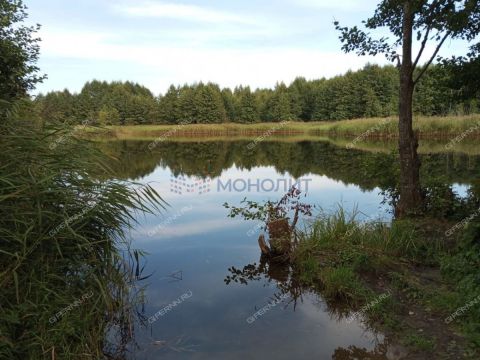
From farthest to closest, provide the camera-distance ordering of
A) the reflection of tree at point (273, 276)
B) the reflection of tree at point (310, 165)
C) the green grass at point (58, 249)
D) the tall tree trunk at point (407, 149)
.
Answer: the reflection of tree at point (310, 165)
the tall tree trunk at point (407, 149)
the reflection of tree at point (273, 276)
the green grass at point (58, 249)

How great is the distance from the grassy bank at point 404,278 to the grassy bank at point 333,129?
91.2ft

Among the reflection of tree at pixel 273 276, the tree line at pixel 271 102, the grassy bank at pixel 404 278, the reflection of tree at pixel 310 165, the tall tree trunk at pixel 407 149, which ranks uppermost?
the tree line at pixel 271 102

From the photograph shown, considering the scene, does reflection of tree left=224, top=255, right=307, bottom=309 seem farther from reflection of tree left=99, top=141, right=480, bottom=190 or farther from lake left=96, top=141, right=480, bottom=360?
reflection of tree left=99, top=141, right=480, bottom=190

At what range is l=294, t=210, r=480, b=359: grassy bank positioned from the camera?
172 inches

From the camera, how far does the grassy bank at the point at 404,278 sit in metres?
4.36

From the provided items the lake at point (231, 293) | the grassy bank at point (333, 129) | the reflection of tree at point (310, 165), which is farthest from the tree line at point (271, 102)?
the lake at point (231, 293)

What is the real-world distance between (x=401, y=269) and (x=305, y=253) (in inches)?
65.7

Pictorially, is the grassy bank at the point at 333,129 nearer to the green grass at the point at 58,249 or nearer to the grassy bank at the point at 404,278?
the grassy bank at the point at 404,278

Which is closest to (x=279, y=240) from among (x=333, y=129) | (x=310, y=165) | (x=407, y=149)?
(x=407, y=149)

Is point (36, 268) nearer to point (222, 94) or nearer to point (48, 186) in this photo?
point (48, 186)

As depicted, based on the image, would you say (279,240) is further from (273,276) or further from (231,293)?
(231,293)

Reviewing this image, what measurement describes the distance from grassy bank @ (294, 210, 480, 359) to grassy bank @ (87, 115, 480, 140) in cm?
2780

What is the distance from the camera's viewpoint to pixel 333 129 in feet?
171

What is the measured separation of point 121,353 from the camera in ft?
14.5
